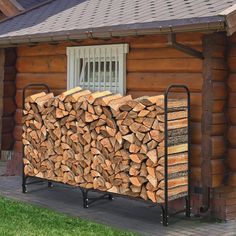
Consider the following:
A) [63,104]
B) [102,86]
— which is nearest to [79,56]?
[102,86]

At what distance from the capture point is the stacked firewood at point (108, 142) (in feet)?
23.9

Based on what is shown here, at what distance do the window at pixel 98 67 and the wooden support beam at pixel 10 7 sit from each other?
3.05 metres

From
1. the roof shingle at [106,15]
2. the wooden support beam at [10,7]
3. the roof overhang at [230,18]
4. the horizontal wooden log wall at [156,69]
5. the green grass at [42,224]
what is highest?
the wooden support beam at [10,7]

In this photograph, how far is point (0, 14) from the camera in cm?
1331

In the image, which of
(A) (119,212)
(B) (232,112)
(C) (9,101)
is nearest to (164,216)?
(A) (119,212)

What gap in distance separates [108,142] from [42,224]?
1.47 meters

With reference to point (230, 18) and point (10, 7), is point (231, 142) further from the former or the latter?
point (10, 7)

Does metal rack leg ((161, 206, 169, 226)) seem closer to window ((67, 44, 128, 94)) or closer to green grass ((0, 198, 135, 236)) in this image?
green grass ((0, 198, 135, 236))

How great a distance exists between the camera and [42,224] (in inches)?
281

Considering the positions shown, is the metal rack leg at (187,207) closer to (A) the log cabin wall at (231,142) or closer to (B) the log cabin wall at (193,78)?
(B) the log cabin wall at (193,78)

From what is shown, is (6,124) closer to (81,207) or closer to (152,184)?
(81,207)

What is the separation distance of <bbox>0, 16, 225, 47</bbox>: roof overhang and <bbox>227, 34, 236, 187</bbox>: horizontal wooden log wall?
0.90 meters

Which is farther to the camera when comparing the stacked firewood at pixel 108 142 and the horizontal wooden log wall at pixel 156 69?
the horizontal wooden log wall at pixel 156 69

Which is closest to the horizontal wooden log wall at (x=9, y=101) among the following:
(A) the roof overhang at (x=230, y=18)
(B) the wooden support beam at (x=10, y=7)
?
(B) the wooden support beam at (x=10, y=7)
